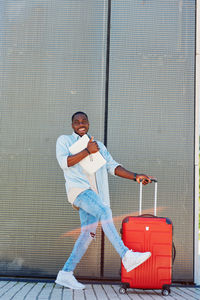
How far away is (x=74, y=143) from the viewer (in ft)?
11.7

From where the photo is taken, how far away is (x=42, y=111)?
4398mm

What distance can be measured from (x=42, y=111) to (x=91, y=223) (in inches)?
56.6

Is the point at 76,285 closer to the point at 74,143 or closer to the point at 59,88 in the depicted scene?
the point at 74,143

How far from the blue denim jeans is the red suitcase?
0.16 meters

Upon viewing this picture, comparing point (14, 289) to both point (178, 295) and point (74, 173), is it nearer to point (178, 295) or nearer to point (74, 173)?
point (74, 173)

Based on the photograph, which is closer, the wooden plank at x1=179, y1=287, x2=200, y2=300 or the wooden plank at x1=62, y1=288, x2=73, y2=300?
the wooden plank at x1=62, y1=288, x2=73, y2=300

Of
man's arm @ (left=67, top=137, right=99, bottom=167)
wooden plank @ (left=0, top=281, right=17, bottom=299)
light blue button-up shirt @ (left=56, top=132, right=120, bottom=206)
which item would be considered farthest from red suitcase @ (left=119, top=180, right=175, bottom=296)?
wooden plank @ (left=0, top=281, right=17, bottom=299)

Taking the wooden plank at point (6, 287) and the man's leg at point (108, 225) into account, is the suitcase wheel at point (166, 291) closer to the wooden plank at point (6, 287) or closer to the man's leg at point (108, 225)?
the man's leg at point (108, 225)

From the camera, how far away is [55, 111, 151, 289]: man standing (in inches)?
130

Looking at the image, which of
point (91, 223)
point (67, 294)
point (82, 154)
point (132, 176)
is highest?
point (82, 154)

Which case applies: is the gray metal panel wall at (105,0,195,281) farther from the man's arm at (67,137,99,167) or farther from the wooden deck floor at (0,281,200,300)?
the man's arm at (67,137,99,167)

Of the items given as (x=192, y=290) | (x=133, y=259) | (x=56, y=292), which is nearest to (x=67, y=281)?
(x=56, y=292)

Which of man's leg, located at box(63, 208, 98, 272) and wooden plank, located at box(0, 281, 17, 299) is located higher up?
man's leg, located at box(63, 208, 98, 272)

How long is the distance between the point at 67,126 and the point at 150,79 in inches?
41.7
